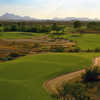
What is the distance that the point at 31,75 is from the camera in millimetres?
16938

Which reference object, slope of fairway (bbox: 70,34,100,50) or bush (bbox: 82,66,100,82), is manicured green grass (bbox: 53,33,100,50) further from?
bush (bbox: 82,66,100,82)

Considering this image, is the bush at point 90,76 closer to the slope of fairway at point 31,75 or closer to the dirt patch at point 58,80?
the dirt patch at point 58,80

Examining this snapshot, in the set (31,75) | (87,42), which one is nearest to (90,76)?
(31,75)

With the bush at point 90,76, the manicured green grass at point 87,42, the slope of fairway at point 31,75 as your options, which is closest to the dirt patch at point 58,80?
the slope of fairway at point 31,75

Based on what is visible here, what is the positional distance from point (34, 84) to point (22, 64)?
5.92 metres

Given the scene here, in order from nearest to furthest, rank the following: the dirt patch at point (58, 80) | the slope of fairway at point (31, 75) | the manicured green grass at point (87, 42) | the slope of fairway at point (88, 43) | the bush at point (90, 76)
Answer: the slope of fairway at point (31, 75), the dirt patch at point (58, 80), the bush at point (90, 76), the slope of fairway at point (88, 43), the manicured green grass at point (87, 42)

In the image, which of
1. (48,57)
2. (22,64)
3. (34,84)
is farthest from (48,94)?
(48,57)

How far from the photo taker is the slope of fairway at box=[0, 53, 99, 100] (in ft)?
40.4

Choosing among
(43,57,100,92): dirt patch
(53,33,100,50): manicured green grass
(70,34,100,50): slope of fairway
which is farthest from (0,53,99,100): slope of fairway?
(53,33,100,50): manicured green grass

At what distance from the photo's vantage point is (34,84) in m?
14.6

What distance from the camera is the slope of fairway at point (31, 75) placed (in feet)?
40.4

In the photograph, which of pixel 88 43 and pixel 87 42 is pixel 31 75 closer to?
pixel 88 43

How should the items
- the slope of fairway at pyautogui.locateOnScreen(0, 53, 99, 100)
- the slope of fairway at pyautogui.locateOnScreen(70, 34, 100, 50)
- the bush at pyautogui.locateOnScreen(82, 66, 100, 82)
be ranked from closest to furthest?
the slope of fairway at pyautogui.locateOnScreen(0, 53, 99, 100) → the bush at pyautogui.locateOnScreen(82, 66, 100, 82) → the slope of fairway at pyautogui.locateOnScreen(70, 34, 100, 50)

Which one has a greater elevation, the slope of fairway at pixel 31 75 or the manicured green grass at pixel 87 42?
the manicured green grass at pixel 87 42
